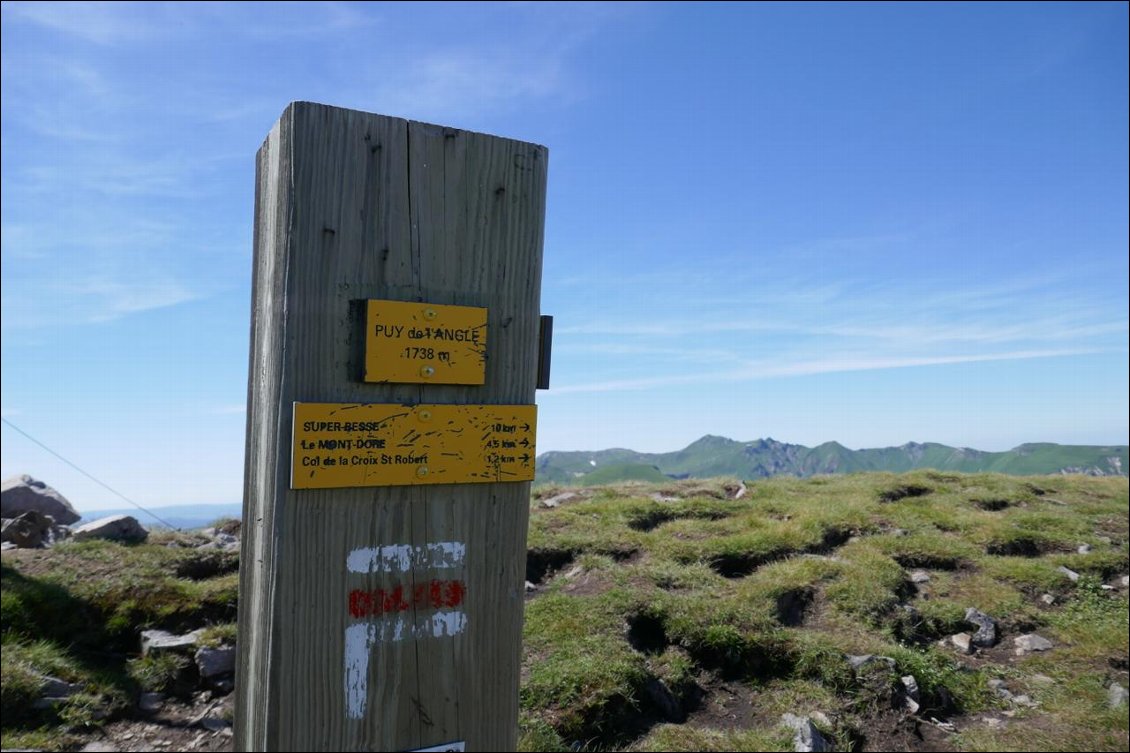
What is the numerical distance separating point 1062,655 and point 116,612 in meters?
8.63

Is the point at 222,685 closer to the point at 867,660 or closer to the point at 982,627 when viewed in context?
the point at 867,660

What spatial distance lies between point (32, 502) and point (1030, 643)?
39.0 feet

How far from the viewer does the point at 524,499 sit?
2.68 metres

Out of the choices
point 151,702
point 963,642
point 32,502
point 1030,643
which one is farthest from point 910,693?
point 32,502

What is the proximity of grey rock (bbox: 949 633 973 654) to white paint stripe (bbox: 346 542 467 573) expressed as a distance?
256 inches

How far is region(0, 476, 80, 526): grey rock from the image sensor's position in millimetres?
9797

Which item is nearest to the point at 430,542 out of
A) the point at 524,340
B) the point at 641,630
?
the point at 524,340

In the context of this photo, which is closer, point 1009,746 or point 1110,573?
point 1009,746

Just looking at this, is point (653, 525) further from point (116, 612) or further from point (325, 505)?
point (325, 505)

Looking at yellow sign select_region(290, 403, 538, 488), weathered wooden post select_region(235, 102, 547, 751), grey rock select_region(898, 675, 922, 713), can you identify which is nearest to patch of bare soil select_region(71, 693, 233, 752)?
weathered wooden post select_region(235, 102, 547, 751)

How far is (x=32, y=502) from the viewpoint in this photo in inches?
394

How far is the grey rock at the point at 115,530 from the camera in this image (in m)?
8.55

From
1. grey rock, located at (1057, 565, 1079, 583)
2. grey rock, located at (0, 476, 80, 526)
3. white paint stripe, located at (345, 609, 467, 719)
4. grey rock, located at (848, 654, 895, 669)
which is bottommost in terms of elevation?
grey rock, located at (848, 654, 895, 669)

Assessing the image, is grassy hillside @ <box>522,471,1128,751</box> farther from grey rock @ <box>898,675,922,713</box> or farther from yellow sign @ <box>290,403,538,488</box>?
yellow sign @ <box>290,403,538,488</box>
